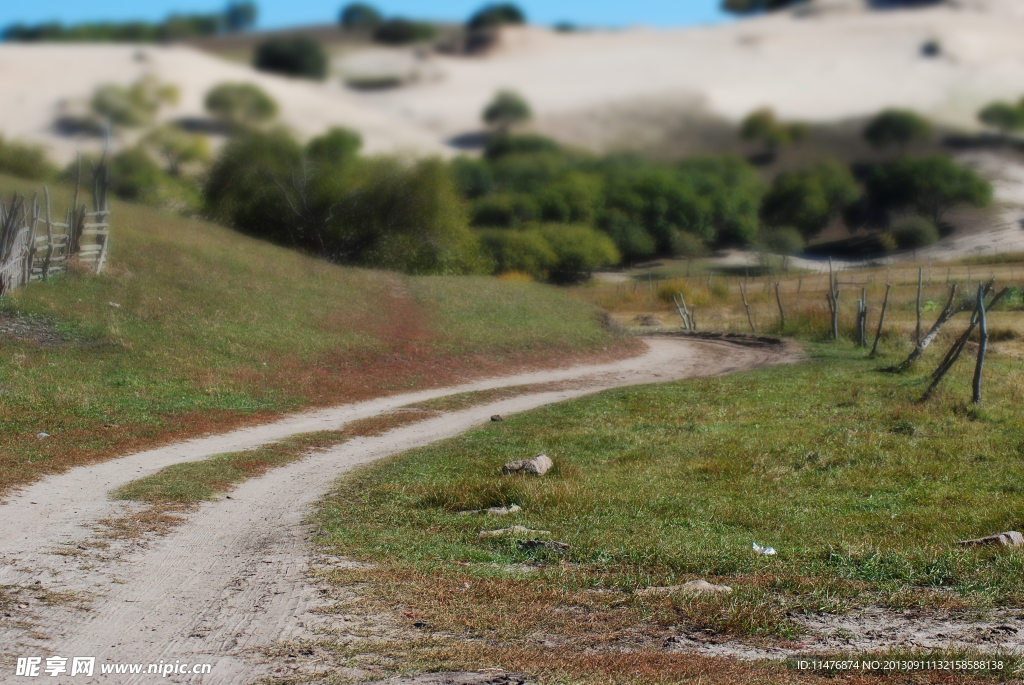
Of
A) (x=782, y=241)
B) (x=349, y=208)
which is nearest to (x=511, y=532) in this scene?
(x=349, y=208)

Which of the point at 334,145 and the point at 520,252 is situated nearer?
the point at 334,145

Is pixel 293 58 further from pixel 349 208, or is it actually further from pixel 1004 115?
pixel 1004 115

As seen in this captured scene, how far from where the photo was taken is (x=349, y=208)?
44531 mm

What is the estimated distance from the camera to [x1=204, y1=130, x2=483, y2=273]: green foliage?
42469 millimetres

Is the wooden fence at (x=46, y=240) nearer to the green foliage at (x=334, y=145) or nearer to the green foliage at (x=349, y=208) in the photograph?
the green foliage at (x=334, y=145)

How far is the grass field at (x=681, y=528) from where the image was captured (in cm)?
629

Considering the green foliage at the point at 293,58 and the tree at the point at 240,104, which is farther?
the tree at the point at 240,104

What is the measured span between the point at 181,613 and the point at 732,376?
1956cm

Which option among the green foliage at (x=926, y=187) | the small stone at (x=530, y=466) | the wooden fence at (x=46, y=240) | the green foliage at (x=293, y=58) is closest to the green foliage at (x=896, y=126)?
the green foliage at (x=293, y=58)

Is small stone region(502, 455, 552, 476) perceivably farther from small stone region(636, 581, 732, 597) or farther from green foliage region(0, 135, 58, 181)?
green foliage region(0, 135, 58, 181)

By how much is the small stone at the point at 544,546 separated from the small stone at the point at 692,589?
1350 millimetres

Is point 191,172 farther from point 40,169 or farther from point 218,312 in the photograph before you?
point 218,312

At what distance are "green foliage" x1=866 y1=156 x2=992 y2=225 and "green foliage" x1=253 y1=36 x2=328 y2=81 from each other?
71708 millimetres

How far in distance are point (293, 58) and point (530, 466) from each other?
12820 millimetres
